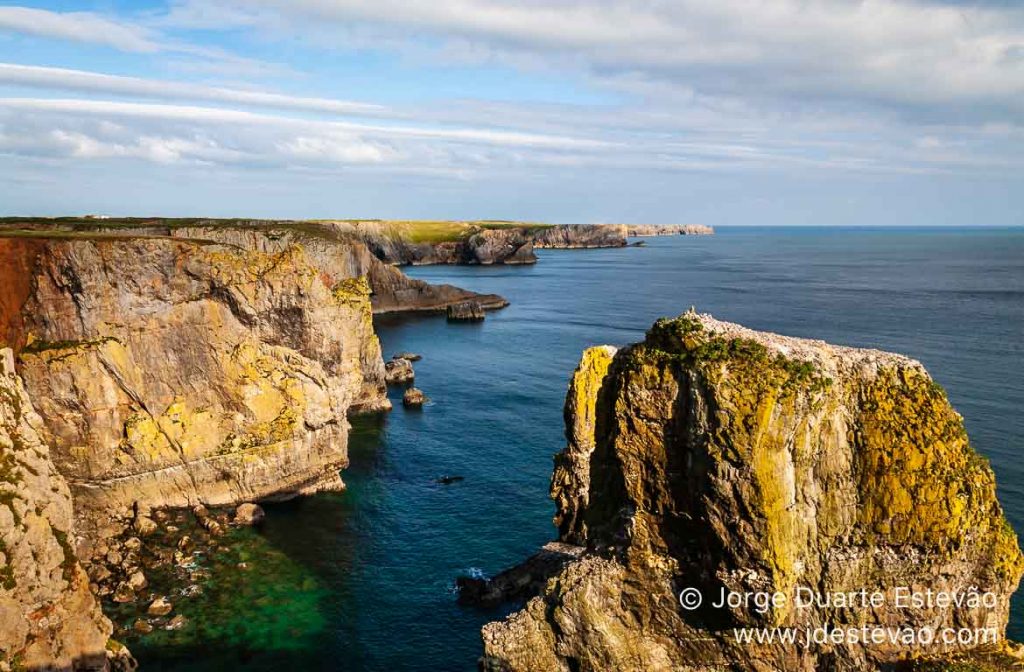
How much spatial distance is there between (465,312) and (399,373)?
57250 millimetres

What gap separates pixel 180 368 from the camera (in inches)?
2201

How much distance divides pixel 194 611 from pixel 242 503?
1461 cm

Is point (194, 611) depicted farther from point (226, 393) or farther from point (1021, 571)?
point (1021, 571)

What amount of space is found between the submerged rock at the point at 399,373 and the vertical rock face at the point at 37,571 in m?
62.8

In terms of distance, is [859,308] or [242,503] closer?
[242,503]

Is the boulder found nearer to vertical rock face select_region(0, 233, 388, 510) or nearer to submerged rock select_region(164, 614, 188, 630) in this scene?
submerged rock select_region(164, 614, 188, 630)

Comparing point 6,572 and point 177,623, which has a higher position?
point 6,572

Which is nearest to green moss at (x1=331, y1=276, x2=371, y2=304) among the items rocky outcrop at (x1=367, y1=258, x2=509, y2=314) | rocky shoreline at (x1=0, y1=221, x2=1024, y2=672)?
rocky shoreline at (x1=0, y1=221, x2=1024, y2=672)

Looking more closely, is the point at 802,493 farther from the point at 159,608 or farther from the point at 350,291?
the point at 350,291

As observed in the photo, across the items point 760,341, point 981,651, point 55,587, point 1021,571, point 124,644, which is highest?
point 760,341

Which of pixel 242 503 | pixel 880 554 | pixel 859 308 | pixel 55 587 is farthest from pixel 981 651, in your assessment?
pixel 859 308

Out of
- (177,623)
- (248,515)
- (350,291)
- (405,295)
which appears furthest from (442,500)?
(405,295)

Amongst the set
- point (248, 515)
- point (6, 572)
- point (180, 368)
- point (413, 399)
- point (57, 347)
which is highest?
point (57, 347)

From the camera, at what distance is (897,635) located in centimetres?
2480
